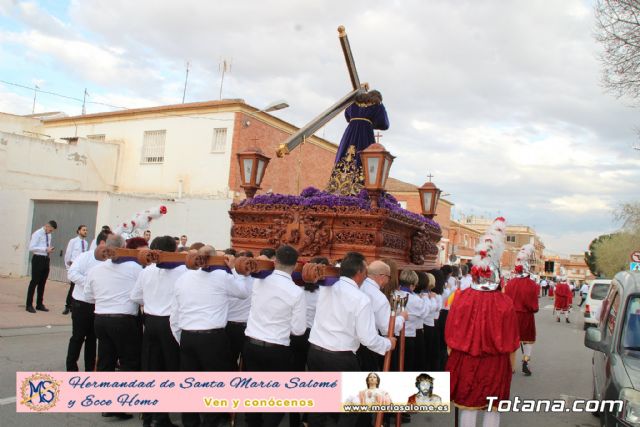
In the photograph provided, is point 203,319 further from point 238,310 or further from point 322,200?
point 322,200

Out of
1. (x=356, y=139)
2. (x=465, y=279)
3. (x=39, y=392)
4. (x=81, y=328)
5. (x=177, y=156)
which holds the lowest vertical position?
(x=39, y=392)

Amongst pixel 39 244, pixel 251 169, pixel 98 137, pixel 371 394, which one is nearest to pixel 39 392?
pixel 371 394

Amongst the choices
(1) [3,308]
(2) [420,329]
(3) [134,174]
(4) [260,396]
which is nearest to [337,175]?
(2) [420,329]

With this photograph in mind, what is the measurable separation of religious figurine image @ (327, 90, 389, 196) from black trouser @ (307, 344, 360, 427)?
4.32m

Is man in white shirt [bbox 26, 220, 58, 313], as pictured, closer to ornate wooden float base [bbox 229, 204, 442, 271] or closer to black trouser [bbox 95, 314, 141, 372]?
ornate wooden float base [bbox 229, 204, 442, 271]

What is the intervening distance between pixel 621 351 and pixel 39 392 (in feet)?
18.0

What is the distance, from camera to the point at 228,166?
2036 centimetres

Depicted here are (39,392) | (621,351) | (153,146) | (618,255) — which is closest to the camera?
(39,392)

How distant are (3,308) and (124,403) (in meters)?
8.82

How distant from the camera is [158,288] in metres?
5.48

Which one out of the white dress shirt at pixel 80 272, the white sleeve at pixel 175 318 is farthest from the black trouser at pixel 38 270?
the white sleeve at pixel 175 318

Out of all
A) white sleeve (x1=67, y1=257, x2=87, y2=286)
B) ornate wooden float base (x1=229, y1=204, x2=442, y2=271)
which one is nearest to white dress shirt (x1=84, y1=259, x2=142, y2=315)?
white sleeve (x1=67, y1=257, x2=87, y2=286)

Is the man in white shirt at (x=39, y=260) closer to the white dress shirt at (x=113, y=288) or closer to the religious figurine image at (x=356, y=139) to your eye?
the white dress shirt at (x=113, y=288)

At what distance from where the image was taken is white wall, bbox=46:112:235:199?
67.8 ft
